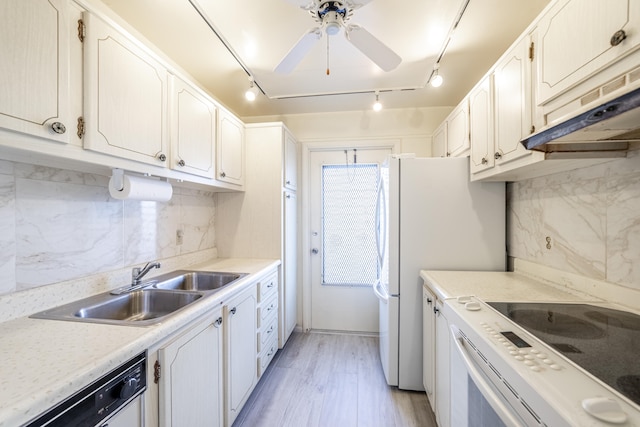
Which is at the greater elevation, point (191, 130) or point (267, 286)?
point (191, 130)

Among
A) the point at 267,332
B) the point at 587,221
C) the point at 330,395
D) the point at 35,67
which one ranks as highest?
the point at 35,67

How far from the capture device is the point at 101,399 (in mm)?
738

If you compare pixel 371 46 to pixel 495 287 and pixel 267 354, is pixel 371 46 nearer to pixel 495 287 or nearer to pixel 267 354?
pixel 495 287

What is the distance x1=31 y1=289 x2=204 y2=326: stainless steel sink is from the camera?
3.68 ft

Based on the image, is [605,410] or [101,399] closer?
[605,410]

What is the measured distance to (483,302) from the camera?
1171 mm

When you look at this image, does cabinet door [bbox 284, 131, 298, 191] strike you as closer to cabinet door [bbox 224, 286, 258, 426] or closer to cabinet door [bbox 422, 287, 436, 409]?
cabinet door [bbox 224, 286, 258, 426]

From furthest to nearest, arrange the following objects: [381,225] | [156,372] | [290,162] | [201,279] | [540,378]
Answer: [290,162]
[381,225]
[201,279]
[156,372]
[540,378]

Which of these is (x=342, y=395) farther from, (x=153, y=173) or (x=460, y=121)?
(x=460, y=121)

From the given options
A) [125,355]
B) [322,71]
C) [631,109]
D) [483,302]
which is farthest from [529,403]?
[322,71]

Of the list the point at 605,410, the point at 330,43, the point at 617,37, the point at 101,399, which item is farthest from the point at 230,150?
the point at 605,410

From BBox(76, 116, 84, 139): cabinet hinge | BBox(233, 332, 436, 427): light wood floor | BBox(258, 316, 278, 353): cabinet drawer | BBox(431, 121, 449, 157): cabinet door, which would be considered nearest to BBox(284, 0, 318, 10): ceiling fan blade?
BBox(76, 116, 84, 139): cabinet hinge

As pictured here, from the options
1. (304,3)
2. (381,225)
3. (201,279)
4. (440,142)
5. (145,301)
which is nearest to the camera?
(304,3)

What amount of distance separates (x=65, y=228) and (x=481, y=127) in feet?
7.86
